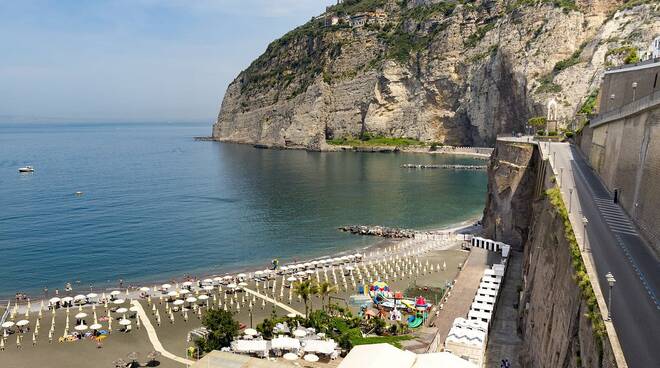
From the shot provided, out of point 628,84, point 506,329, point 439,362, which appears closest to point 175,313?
point 506,329

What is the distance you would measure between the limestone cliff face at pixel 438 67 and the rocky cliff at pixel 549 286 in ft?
184

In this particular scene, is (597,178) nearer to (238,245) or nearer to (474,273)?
(474,273)

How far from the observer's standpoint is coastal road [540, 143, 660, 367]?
52.6ft

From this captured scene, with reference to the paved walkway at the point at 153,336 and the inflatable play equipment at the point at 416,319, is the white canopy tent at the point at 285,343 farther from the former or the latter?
the inflatable play equipment at the point at 416,319

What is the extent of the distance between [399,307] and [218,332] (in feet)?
43.8

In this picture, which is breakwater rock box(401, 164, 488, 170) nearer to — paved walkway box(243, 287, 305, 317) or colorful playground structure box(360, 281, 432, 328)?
paved walkway box(243, 287, 305, 317)

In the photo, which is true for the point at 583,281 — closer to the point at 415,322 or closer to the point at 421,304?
the point at 415,322

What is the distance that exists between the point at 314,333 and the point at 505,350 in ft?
36.0

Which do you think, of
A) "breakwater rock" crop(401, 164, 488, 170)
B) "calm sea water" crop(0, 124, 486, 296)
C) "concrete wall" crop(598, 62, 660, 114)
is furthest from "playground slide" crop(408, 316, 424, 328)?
"breakwater rock" crop(401, 164, 488, 170)

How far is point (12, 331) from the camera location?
120 feet

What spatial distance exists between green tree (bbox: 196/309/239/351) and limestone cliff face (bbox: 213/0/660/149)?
3289 inches

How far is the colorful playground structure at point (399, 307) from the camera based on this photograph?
3541 cm

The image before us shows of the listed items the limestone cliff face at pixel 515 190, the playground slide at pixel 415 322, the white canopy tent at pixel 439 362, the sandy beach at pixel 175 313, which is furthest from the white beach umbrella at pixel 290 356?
the limestone cliff face at pixel 515 190

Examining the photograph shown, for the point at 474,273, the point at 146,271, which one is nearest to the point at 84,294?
the point at 146,271
